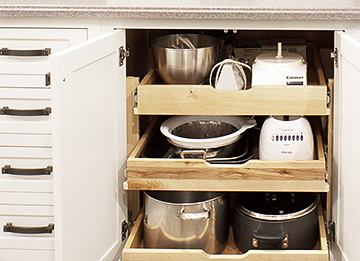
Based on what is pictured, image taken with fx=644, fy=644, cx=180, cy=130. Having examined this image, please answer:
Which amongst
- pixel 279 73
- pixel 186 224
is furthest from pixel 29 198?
pixel 279 73

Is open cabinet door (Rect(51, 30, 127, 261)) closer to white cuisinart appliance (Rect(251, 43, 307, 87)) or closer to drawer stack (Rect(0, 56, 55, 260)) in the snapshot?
drawer stack (Rect(0, 56, 55, 260))

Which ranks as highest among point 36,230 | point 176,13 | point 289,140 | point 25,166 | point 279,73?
point 176,13

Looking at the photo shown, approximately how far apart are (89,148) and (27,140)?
1.08 feet

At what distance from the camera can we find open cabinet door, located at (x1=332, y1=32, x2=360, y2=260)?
1873 millimetres

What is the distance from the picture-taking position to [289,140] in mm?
2098

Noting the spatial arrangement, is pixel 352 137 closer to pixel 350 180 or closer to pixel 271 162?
pixel 350 180

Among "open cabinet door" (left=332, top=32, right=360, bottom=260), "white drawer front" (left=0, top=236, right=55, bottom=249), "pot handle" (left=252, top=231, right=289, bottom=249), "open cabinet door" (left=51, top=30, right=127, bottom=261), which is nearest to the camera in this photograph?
"open cabinet door" (left=51, top=30, right=127, bottom=261)

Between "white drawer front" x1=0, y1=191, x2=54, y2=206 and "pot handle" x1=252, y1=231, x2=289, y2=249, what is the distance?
70 centimetres

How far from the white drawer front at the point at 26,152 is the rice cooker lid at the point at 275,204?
681 millimetres

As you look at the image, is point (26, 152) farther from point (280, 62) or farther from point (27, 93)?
point (280, 62)

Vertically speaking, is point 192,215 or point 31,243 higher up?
point 192,215

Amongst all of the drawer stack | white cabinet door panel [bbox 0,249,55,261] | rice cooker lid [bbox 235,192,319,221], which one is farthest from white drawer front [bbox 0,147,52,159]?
rice cooker lid [bbox 235,192,319,221]

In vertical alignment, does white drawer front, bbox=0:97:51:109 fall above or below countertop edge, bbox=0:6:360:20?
below

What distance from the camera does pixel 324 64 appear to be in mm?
2721
